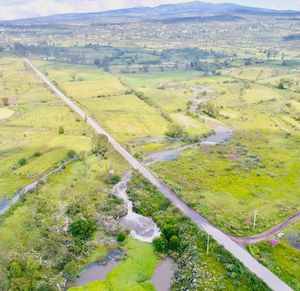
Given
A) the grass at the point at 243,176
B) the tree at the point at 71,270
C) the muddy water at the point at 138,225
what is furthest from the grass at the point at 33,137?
the tree at the point at 71,270

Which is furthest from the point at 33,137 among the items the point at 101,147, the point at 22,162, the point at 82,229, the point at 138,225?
the point at 138,225

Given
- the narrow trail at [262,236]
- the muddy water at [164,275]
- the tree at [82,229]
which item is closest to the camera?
the muddy water at [164,275]

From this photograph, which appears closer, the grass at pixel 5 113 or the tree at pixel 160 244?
the tree at pixel 160 244

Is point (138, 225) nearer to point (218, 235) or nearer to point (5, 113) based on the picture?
point (218, 235)

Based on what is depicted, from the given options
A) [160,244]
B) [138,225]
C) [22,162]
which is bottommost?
[22,162]

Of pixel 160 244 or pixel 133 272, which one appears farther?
pixel 160 244

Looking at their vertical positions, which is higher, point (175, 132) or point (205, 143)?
point (175, 132)

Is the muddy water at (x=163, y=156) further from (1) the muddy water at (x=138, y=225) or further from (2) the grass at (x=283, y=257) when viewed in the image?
(2) the grass at (x=283, y=257)
